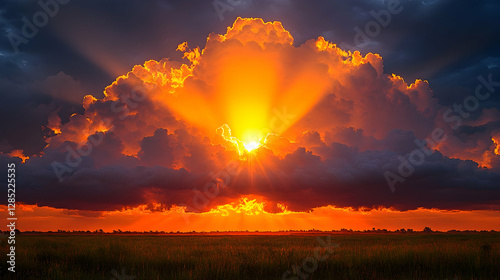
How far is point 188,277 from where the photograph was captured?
13102 millimetres

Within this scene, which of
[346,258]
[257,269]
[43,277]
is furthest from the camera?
[346,258]

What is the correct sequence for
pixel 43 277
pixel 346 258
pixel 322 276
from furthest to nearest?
1. pixel 346 258
2. pixel 322 276
3. pixel 43 277

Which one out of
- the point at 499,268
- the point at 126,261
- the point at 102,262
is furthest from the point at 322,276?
the point at 102,262

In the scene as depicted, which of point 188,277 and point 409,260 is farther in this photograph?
point 409,260

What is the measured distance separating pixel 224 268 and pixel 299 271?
2878mm

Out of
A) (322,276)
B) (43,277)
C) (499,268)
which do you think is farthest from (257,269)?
(499,268)

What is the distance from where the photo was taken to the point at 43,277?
1291 cm

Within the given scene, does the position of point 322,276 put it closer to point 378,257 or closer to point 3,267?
point 378,257

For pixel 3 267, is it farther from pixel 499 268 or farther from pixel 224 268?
pixel 499 268

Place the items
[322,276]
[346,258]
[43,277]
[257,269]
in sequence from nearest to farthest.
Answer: [43,277] < [322,276] < [257,269] < [346,258]

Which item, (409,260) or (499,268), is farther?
(409,260)

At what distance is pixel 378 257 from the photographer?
54.6 ft

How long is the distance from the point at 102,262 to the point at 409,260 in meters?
13.4

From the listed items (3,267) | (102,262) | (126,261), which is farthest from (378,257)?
(3,267)
